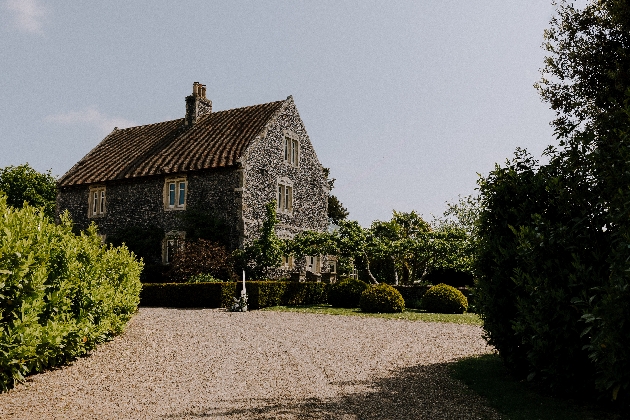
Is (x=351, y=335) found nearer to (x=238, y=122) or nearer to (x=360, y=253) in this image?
(x=360, y=253)

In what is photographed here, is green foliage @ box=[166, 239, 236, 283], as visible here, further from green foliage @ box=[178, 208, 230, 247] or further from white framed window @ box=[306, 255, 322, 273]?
white framed window @ box=[306, 255, 322, 273]

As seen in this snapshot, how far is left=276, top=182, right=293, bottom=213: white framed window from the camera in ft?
91.8

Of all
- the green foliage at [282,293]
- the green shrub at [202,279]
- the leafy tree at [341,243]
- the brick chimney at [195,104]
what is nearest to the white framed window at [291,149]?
the leafy tree at [341,243]

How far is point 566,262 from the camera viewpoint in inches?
271

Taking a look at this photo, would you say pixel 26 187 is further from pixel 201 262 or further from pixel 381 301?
pixel 381 301

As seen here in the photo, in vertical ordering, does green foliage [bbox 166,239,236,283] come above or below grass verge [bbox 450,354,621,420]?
above

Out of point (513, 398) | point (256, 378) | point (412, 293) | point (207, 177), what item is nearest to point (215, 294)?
point (207, 177)

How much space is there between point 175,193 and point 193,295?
8352 mm

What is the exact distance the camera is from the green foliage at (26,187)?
50.1 m

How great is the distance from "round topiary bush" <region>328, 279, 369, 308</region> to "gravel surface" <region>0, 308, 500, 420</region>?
814 centimetres

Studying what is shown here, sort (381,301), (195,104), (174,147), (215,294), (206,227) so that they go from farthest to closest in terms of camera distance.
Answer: (195,104)
(174,147)
(206,227)
(215,294)
(381,301)

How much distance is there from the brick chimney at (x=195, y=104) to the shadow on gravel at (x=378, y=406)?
2579 cm

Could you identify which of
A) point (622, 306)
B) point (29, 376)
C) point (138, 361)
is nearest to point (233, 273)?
point (138, 361)

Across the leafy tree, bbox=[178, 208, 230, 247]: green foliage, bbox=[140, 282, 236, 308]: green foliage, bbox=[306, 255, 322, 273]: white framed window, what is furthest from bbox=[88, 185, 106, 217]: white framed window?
bbox=[306, 255, 322, 273]: white framed window
